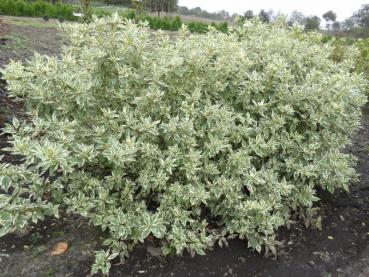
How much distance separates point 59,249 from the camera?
2.47 meters

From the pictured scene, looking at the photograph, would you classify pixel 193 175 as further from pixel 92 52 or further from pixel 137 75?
pixel 92 52

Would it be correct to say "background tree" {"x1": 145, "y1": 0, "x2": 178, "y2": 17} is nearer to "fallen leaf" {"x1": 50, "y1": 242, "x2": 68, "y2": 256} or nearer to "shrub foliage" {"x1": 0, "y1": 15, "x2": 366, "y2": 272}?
"shrub foliage" {"x1": 0, "y1": 15, "x2": 366, "y2": 272}

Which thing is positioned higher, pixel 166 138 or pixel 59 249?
pixel 166 138

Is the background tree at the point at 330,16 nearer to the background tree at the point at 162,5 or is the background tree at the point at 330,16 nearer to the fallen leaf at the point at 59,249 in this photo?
the background tree at the point at 162,5

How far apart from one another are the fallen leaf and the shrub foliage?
24cm

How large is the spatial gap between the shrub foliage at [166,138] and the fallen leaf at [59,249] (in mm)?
243

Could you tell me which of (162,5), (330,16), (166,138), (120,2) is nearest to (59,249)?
(166,138)

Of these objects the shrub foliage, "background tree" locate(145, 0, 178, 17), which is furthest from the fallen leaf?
"background tree" locate(145, 0, 178, 17)

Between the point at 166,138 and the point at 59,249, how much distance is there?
1.01 metres

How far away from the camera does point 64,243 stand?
252 centimetres

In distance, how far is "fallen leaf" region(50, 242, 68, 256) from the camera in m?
2.44

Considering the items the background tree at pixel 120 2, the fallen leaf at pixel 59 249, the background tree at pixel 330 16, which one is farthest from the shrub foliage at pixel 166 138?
the background tree at pixel 330 16

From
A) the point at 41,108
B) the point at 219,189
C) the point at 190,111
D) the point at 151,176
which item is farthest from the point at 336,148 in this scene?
the point at 41,108

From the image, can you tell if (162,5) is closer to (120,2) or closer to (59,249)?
(120,2)
